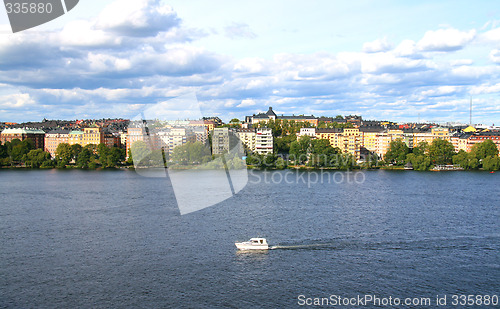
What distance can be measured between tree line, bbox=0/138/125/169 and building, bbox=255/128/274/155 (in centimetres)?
1206

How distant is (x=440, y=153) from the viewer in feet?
133

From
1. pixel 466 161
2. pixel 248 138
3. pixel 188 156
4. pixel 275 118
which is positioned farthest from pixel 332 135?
pixel 275 118

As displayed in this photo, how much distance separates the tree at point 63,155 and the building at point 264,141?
16.3 m

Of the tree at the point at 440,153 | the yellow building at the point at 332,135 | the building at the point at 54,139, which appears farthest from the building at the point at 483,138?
the building at the point at 54,139

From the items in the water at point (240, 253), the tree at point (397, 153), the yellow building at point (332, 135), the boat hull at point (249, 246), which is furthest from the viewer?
the yellow building at point (332, 135)

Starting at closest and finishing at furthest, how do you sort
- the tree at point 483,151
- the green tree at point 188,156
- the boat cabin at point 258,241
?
the boat cabin at point 258,241 < the tree at point 483,151 < the green tree at point 188,156

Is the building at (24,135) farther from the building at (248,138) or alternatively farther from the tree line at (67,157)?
the building at (248,138)

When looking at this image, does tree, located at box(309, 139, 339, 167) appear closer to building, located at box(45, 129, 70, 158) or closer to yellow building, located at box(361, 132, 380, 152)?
yellow building, located at box(361, 132, 380, 152)

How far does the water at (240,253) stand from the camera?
10398mm

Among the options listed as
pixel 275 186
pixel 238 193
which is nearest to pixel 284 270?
pixel 238 193

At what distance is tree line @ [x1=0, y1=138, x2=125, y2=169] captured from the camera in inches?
1662

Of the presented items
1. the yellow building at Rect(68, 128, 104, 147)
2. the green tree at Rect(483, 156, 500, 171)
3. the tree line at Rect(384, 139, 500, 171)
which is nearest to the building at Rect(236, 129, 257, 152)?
the yellow building at Rect(68, 128, 104, 147)

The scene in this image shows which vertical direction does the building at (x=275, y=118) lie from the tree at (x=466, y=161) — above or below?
above

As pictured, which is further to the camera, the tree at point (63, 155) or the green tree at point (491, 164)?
the tree at point (63, 155)
